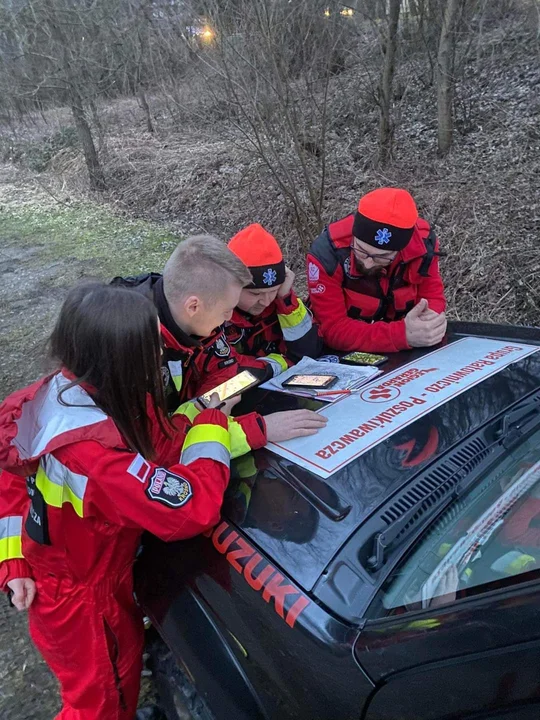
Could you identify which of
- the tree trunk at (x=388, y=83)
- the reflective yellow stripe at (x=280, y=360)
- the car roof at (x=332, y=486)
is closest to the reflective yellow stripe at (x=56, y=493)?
the car roof at (x=332, y=486)

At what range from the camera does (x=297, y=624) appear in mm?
1153

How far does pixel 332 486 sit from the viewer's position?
4.68 ft

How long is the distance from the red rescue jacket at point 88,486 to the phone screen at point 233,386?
26cm

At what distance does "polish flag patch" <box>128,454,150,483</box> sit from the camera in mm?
1408

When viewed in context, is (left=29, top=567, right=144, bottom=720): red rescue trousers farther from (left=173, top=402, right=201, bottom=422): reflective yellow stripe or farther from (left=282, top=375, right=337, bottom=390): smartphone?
(left=282, top=375, right=337, bottom=390): smartphone

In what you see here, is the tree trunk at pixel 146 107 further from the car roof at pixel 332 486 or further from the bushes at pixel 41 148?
the car roof at pixel 332 486

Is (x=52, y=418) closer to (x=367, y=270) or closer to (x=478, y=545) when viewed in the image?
(x=478, y=545)

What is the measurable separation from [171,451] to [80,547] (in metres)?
0.38

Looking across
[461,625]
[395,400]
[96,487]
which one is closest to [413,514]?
[461,625]

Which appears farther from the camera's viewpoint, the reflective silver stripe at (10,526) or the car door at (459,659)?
the reflective silver stripe at (10,526)

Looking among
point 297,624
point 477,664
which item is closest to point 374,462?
point 297,624

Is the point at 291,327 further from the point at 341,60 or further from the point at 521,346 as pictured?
the point at 341,60

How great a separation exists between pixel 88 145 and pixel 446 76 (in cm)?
684

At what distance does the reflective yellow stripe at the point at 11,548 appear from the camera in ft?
5.41
